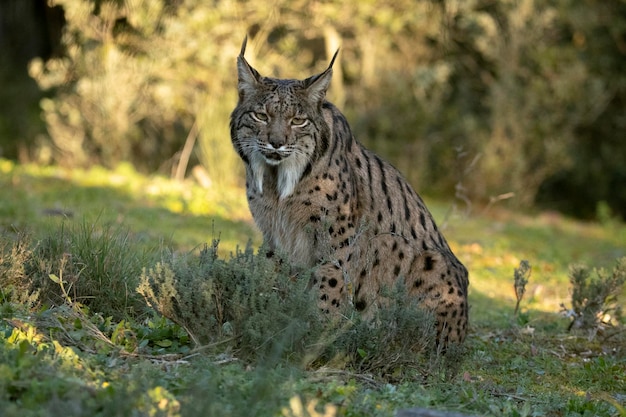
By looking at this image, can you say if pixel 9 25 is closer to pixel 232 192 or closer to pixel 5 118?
pixel 5 118

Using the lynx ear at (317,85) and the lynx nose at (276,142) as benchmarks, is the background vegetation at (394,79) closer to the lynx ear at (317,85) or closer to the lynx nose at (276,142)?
the lynx ear at (317,85)

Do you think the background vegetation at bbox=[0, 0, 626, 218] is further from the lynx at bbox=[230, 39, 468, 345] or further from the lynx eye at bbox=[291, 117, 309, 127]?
the lynx eye at bbox=[291, 117, 309, 127]

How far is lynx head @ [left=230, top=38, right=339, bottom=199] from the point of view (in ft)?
19.4

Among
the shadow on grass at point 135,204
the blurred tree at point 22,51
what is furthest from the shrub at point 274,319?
the blurred tree at point 22,51

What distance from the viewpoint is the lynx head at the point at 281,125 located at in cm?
591

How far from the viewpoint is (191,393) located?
13.1ft

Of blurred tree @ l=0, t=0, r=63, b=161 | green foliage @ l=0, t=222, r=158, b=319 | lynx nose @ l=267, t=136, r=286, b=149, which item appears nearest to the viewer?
green foliage @ l=0, t=222, r=158, b=319

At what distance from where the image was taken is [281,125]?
19.4 ft

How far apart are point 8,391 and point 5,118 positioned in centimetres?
1655

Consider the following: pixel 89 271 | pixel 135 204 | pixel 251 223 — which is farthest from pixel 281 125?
→ pixel 135 204

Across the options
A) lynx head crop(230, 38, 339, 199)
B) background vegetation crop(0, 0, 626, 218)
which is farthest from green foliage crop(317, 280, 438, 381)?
background vegetation crop(0, 0, 626, 218)

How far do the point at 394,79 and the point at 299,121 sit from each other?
10.7m

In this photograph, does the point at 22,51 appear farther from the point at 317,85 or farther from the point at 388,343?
the point at 388,343

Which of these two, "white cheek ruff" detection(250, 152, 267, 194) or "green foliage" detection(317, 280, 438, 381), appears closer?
"green foliage" detection(317, 280, 438, 381)
